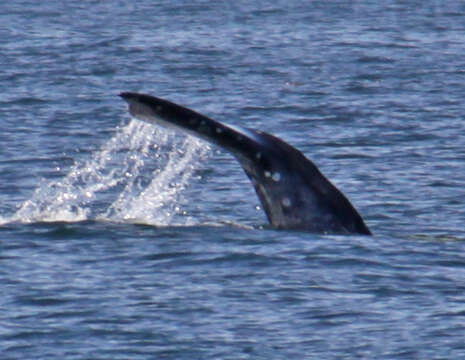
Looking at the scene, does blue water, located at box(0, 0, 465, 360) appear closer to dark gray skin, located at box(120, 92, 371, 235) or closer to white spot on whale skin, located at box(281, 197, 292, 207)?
dark gray skin, located at box(120, 92, 371, 235)

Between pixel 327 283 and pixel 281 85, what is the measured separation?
19331 mm

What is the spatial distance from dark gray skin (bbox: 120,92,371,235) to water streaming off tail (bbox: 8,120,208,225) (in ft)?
3.92

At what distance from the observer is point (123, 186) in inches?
859

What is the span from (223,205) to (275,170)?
576 cm

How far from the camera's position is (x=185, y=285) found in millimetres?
14344

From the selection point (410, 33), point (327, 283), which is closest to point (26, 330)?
point (327, 283)

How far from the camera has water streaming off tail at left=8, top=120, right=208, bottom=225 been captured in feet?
59.0

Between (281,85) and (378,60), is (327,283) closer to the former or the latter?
(281,85)

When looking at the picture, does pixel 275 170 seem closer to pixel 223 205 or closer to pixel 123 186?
pixel 223 205

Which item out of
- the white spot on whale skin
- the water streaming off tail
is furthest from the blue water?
the white spot on whale skin

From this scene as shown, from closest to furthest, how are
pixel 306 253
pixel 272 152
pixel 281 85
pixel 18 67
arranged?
pixel 272 152, pixel 306 253, pixel 281 85, pixel 18 67

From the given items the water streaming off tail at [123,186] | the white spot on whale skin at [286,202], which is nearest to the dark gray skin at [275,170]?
the white spot on whale skin at [286,202]

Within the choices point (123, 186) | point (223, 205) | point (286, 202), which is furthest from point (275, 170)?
point (123, 186)

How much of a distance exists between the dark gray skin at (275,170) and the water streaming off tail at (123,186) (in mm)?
1195
